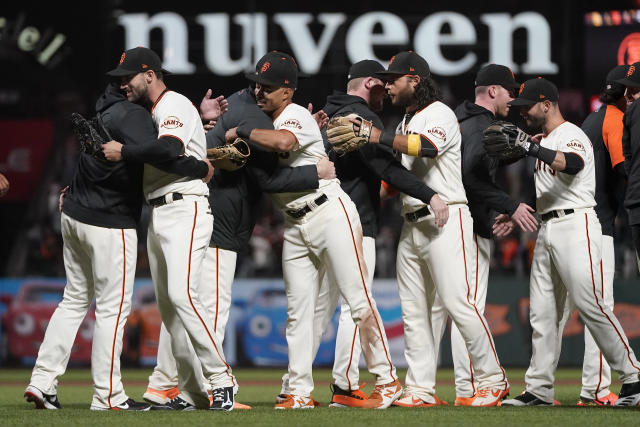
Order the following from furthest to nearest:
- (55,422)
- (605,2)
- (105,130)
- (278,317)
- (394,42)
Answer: (394,42), (605,2), (278,317), (105,130), (55,422)

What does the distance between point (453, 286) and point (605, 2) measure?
866cm

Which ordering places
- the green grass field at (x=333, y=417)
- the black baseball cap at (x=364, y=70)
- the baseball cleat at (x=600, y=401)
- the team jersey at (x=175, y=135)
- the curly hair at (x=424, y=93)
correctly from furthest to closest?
the black baseball cap at (x=364, y=70) < the baseball cleat at (x=600, y=401) < the curly hair at (x=424, y=93) < the team jersey at (x=175, y=135) < the green grass field at (x=333, y=417)

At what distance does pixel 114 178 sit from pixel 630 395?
10.7ft

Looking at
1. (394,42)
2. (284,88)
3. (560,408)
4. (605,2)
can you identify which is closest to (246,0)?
(394,42)

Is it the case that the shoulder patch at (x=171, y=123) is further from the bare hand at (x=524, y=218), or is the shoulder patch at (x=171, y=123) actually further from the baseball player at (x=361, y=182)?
the bare hand at (x=524, y=218)

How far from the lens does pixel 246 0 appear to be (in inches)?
606

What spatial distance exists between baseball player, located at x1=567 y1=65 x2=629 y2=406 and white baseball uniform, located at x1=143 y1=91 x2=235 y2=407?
2.37 metres

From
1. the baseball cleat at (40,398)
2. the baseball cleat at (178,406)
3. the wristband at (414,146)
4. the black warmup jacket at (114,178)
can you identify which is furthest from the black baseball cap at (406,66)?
the baseball cleat at (40,398)

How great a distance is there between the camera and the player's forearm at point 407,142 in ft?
19.5

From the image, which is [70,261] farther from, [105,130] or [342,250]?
[342,250]

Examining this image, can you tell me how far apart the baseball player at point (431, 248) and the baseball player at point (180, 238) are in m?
1.14

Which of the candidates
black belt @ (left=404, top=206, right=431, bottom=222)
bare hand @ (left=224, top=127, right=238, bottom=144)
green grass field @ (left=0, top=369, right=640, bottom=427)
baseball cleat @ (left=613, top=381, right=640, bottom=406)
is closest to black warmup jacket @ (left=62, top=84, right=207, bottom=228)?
bare hand @ (left=224, top=127, right=238, bottom=144)

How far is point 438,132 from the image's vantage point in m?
6.07

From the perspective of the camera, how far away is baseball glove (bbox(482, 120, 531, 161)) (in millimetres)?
5973
